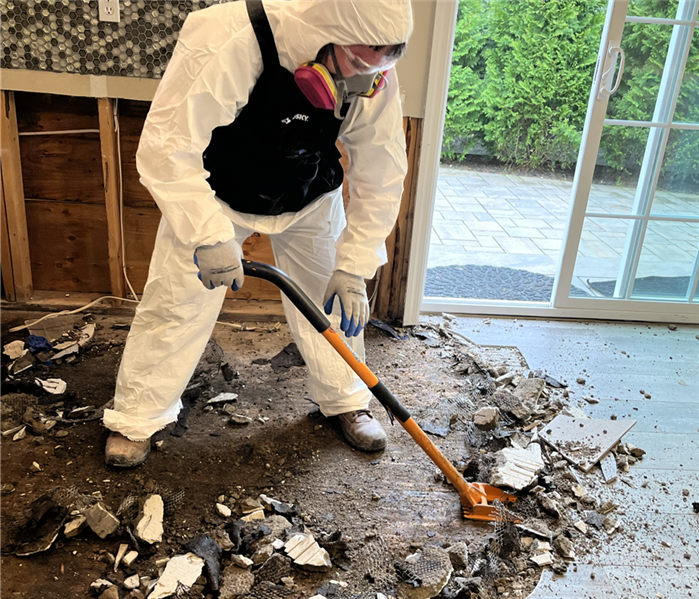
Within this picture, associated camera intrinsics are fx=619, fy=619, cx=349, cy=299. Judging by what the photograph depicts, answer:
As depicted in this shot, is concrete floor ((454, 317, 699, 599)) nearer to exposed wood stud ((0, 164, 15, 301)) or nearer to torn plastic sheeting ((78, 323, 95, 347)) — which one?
torn plastic sheeting ((78, 323, 95, 347))

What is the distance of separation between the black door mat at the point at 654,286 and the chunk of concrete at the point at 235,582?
217 centimetres

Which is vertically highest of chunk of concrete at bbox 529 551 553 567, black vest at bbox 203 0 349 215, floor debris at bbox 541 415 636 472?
black vest at bbox 203 0 349 215

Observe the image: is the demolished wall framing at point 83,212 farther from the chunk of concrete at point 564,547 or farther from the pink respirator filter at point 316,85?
the chunk of concrete at point 564,547

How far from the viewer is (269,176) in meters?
1.64

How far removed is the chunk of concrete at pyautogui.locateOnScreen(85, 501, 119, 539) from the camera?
5.01 feet

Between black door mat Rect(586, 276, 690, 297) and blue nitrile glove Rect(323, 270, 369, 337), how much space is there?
1649 millimetres

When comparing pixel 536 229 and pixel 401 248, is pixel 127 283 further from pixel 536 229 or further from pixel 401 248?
pixel 536 229

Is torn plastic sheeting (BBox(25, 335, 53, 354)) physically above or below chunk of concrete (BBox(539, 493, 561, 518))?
above

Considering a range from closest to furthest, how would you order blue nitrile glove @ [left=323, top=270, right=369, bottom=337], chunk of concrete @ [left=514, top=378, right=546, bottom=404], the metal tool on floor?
the metal tool on floor, blue nitrile glove @ [left=323, top=270, right=369, bottom=337], chunk of concrete @ [left=514, top=378, right=546, bottom=404]

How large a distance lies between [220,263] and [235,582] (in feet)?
2.46

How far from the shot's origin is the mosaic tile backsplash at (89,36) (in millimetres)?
2182

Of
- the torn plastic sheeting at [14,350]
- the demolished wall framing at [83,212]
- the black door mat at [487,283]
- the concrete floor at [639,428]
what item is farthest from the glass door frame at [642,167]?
the torn plastic sheeting at [14,350]

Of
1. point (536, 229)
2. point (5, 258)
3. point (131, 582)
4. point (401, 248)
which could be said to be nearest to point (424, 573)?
point (131, 582)

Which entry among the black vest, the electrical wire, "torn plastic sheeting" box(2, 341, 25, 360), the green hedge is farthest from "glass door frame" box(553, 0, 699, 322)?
the green hedge
